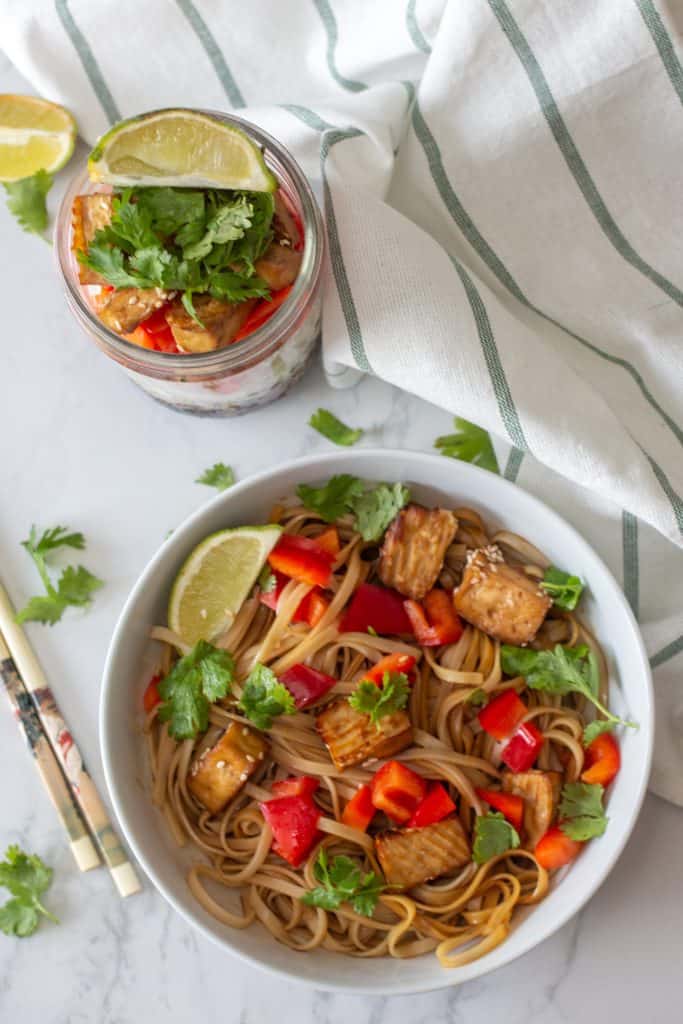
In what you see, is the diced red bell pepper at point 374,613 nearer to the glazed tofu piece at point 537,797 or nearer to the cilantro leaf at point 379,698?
the cilantro leaf at point 379,698

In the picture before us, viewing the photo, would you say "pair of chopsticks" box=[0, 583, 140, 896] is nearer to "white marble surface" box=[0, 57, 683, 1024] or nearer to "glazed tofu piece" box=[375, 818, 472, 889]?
"white marble surface" box=[0, 57, 683, 1024]

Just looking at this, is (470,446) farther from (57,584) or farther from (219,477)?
(57,584)

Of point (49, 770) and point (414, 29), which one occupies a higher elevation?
point (414, 29)

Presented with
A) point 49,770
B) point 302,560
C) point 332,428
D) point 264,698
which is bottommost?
point 49,770

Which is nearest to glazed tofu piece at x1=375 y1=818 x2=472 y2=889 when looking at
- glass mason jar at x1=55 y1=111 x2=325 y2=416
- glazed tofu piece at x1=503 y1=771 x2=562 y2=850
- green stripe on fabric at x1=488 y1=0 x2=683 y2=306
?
glazed tofu piece at x1=503 y1=771 x2=562 y2=850

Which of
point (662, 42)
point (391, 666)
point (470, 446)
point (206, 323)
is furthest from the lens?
point (470, 446)

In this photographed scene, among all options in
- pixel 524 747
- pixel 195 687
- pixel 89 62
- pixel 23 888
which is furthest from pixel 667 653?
pixel 89 62

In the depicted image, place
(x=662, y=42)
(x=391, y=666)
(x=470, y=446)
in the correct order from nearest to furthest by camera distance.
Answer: (x=662, y=42)
(x=391, y=666)
(x=470, y=446)
